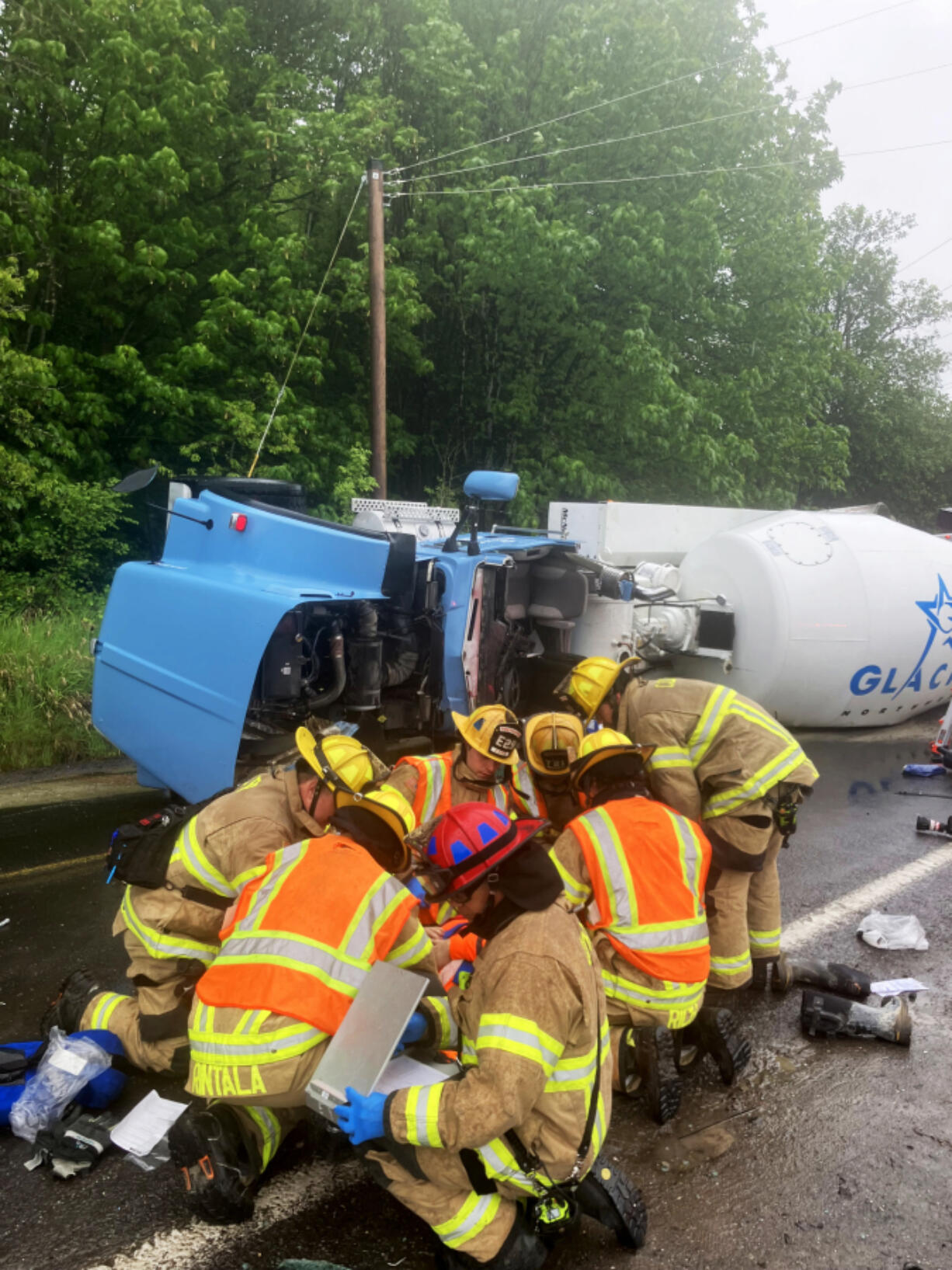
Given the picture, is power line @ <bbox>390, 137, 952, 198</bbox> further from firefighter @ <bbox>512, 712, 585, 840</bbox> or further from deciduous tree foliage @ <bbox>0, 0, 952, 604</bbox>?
firefighter @ <bbox>512, 712, 585, 840</bbox>

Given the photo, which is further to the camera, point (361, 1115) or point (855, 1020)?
point (855, 1020)

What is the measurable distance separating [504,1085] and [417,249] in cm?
1482

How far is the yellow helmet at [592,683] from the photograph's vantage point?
4273 millimetres

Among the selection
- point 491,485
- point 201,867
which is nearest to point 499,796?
point 201,867

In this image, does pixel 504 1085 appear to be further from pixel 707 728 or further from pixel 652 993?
pixel 707 728

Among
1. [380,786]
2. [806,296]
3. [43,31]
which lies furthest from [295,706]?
[806,296]

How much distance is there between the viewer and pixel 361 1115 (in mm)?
2219

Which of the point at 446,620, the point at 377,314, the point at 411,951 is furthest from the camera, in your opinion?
the point at 377,314

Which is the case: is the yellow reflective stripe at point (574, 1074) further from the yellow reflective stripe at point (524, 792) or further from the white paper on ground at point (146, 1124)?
the yellow reflective stripe at point (524, 792)

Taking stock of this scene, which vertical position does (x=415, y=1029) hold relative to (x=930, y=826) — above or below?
above

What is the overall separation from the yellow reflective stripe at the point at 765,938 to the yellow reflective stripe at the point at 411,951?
1934 mm

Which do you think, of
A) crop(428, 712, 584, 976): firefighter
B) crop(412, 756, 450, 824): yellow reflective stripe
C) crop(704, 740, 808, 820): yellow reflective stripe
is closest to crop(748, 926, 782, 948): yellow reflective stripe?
crop(704, 740, 808, 820): yellow reflective stripe

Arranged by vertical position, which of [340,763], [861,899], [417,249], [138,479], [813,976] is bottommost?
[861,899]

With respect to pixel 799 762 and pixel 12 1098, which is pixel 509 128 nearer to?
pixel 799 762
